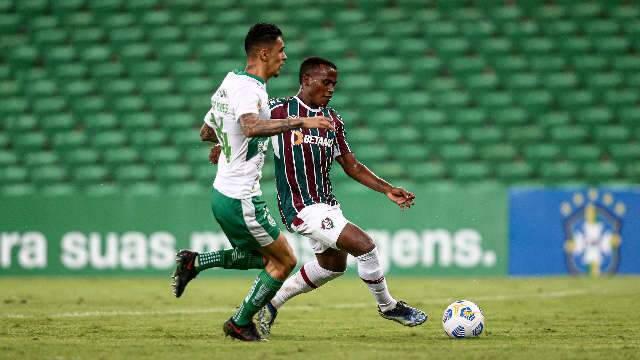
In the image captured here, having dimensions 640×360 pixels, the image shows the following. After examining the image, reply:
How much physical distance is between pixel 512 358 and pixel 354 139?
1081 cm

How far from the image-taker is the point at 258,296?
7.25 meters

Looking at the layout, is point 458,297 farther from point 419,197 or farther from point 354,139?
point 354,139

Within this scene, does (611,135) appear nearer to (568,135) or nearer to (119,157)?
(568,135)

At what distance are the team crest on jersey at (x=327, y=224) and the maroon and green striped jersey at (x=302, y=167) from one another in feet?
0.83

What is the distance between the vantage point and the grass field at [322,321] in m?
6.69

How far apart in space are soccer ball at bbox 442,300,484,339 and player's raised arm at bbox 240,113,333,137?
1.77 meters

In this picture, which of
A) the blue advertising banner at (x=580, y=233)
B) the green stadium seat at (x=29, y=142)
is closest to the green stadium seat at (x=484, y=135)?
the blue advertising banner at (x=580, y=233)

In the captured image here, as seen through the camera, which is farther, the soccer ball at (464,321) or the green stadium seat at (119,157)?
the green stadium seat at (119,157)

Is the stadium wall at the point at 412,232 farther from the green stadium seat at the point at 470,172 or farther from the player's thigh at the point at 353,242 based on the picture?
the player's thigh at the point at 353,242

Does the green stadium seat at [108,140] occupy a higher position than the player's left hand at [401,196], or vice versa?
the green stadium seat at [108,140]

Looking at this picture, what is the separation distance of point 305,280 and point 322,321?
36.5 inches

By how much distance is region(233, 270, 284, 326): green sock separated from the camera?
7.23 meters

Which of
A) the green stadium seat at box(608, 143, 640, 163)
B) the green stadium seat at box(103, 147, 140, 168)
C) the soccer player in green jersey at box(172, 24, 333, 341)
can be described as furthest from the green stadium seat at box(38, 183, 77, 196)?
the soccer player in green jersey at box(172, 24, 333, 341)

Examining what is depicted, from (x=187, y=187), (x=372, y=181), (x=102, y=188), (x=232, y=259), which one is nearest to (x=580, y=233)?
(x=187, y=187)
